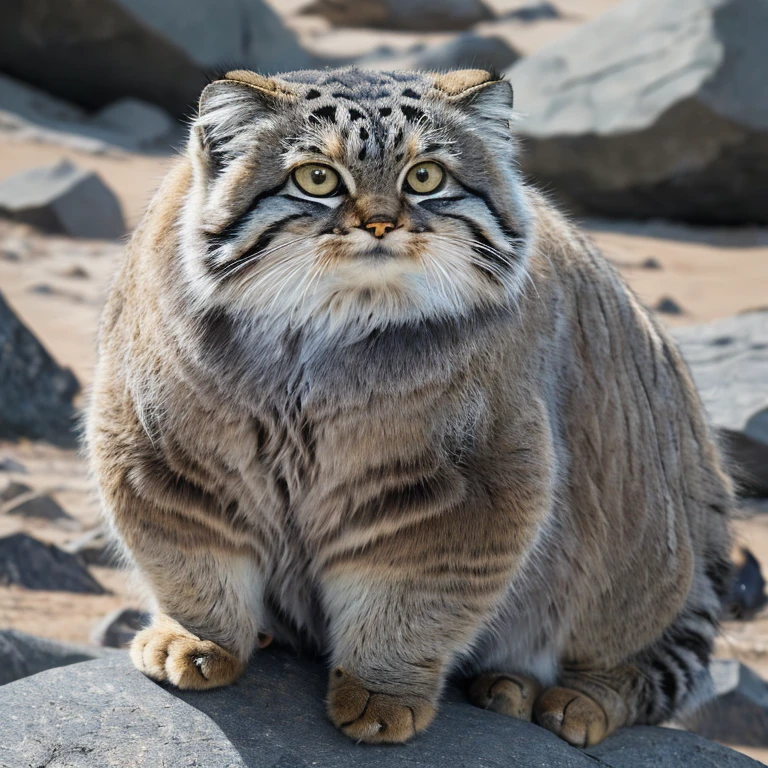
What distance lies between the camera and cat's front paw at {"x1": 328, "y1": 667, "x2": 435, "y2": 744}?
11.2ft

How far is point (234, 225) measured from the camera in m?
3.24

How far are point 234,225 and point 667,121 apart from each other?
1111cm

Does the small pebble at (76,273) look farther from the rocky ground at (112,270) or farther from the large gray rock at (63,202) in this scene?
the large gray rock at (63,202)

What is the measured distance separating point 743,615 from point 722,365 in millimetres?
2245

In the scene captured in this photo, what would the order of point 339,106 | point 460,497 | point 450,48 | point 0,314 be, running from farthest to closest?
point 450,48
point 0,314
point 460,497
point 339,106

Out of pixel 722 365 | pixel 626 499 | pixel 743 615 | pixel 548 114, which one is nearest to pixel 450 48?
pixel 548 114

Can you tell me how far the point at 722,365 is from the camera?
8.02m

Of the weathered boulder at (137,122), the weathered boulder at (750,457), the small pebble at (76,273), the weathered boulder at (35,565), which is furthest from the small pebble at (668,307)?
the weathered boulder at (137,122)

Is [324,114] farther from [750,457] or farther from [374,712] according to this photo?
[750,457]

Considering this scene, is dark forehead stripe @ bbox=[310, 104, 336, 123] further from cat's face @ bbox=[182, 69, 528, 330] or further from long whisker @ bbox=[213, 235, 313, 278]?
long whisker @ bbox=[213, 235, 313, 278]

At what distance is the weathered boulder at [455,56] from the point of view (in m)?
17.8

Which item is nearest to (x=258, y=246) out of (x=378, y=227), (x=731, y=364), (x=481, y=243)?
(x=378, y=227)

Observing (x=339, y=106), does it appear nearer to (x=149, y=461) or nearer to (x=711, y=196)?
(x=149, y=461)

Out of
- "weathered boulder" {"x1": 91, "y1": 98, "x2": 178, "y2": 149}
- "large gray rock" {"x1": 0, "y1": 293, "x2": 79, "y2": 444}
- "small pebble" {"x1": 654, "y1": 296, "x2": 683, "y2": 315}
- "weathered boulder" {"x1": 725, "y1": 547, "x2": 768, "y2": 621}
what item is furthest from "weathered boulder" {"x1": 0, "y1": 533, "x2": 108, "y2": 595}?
"weathered boulder" {"x1": 91, "y1": 98, "x2": 178, "y2": 149}
